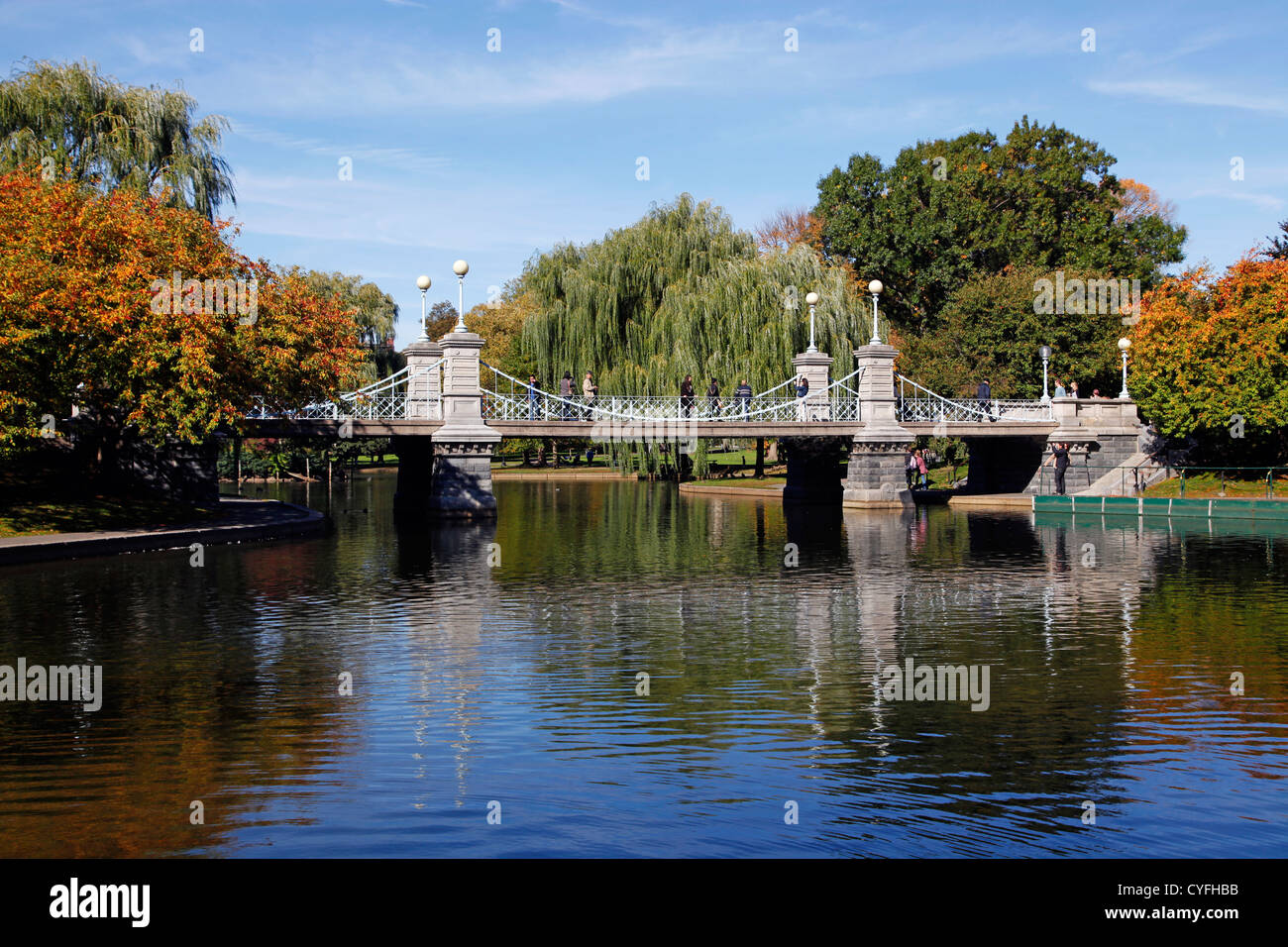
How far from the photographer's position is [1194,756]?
9.24 m

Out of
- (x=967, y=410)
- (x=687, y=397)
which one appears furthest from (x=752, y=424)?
(x=967, y=410)

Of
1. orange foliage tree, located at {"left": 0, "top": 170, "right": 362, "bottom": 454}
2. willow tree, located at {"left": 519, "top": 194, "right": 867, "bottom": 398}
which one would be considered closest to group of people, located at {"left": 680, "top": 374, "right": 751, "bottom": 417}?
willow tree, located at {"left": 519, "top": 194, "right": 867, "bottom": 398}

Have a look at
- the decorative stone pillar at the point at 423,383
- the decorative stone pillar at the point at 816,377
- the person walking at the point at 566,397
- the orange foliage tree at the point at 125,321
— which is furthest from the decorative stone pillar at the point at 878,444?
the orange foliage tree at the point at 125,321

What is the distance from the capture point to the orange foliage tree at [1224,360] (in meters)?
40.0

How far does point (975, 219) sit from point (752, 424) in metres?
24.2

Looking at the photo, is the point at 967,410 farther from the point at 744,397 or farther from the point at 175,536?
the point at 175,536

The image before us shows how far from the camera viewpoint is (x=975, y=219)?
193 ft

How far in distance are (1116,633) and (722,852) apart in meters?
9.75

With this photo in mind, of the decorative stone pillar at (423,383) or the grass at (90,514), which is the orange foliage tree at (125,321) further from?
the decorative stone pillar at (423,383)

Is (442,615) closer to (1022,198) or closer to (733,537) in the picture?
(733,537)

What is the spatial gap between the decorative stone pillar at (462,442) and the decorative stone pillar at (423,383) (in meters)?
2.26

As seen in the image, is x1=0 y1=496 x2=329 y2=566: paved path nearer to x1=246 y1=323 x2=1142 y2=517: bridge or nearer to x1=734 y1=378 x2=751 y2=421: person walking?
x1=246 y1=323 x2=1142 y2=517: bridge

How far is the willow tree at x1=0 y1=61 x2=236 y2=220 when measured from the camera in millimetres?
35906
